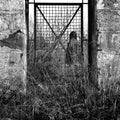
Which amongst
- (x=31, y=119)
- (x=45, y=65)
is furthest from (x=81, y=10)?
(x=31, y=119)

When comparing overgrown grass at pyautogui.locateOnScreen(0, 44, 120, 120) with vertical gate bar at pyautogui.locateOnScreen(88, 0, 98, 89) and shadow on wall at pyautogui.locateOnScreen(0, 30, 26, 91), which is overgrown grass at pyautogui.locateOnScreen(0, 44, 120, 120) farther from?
vertical gate bar at pyautogui.locateOnScreen(88, 0, 98, 89)

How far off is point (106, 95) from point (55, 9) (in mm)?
2364

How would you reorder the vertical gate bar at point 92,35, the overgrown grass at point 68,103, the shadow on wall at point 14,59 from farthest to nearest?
the vertical gate bar at point 92,35, the shadow on wall at point 14,59, the overgrown grass at point 68,103

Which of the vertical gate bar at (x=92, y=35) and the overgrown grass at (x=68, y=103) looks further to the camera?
the vertical gate bar at (x=92, y=35)

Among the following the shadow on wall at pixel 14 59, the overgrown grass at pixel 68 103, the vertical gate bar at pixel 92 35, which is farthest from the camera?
the vertical gate bar at pixel 92 35

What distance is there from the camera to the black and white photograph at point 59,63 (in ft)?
11.9

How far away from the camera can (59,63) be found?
430 centimetres

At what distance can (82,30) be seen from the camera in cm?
520

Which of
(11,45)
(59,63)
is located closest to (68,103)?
(59,63)

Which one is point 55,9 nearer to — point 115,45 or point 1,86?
point 115,45

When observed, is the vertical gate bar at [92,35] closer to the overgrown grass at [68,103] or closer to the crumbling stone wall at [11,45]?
the overgrown grass at [68,103]

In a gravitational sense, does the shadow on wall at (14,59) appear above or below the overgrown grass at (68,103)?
above

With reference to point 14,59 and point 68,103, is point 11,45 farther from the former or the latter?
point 68,103

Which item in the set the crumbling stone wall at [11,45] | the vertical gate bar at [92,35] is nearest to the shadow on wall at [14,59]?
the crumbling stone wall at [11,45]
